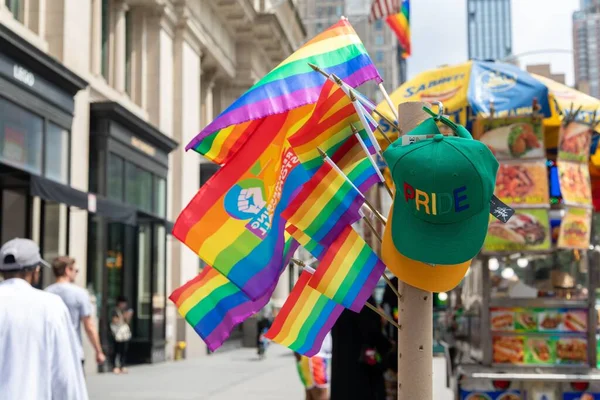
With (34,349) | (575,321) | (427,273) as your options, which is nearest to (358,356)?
(575,321)

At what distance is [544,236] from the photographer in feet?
26.1

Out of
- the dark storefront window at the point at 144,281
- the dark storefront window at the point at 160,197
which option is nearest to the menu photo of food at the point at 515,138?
the dark storefront window at the point at 144,281

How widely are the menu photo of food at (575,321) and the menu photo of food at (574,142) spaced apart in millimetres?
1447

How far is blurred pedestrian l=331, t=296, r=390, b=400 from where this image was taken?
25.1 feet

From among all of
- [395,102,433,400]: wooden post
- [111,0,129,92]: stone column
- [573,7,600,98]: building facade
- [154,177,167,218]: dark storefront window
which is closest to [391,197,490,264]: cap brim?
[395,102,433,400]: wooden post

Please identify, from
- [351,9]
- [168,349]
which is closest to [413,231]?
[168,349]

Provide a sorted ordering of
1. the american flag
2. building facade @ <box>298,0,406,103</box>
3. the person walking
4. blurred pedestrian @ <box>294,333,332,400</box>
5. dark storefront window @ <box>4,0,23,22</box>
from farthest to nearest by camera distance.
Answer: building facade @ <box>298,0,406,103</box>
the american flag
dark storefront window @ <box>4,0,23,22</box>
the person walking
blurred pedestrian @ <box>294,333,332,400</box>

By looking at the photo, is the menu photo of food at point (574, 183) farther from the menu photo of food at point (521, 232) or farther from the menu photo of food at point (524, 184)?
the menu photo of food at point (521, 232)

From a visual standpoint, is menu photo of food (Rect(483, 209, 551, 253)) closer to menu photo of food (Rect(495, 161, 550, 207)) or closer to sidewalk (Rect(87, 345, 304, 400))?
menu photo of food (Rect(495, 161, 550, 207))

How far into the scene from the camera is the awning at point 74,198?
46.2 ft

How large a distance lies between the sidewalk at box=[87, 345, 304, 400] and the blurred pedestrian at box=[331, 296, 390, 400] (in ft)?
24.0

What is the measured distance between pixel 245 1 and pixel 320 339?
2797 cm

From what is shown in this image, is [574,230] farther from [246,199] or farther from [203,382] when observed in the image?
[203,382]

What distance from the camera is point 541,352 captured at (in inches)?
318
